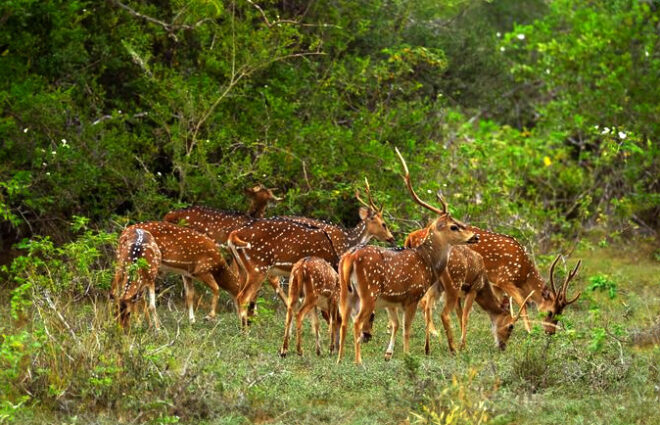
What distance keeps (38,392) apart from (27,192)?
3931 mm

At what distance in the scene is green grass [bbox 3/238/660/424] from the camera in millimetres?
8969

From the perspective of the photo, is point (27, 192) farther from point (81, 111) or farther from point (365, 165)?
point (365, 165)

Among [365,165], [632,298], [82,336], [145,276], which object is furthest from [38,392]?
[632,298]

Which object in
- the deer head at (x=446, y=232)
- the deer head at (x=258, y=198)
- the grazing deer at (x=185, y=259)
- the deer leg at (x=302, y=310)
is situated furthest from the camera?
the deer head at (x=258, y=198)

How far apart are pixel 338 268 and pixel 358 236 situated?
1.80 metres

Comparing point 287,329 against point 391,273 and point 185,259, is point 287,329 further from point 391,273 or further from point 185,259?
point 185,259

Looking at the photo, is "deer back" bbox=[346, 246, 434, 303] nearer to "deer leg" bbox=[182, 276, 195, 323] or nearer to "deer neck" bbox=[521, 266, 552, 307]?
"deer neck" bbox=[521, 266, 552, 307]

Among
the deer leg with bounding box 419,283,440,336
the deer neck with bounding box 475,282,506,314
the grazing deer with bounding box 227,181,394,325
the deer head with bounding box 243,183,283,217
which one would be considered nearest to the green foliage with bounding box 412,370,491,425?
the deer leg with bounding box 419,283,440,336

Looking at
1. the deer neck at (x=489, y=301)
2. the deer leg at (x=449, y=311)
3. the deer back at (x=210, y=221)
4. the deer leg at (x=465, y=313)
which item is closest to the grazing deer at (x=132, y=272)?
the deer back at (x=210, y=221)

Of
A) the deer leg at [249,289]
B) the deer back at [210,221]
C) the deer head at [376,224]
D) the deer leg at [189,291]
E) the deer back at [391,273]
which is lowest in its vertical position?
the deer leg at [189,291]

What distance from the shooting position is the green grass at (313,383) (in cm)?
897

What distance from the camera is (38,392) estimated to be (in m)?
9.18

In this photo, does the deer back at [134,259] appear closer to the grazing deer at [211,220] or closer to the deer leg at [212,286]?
the deer leg at [212,286]

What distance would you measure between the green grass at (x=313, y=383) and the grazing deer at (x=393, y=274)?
16.2 inches
